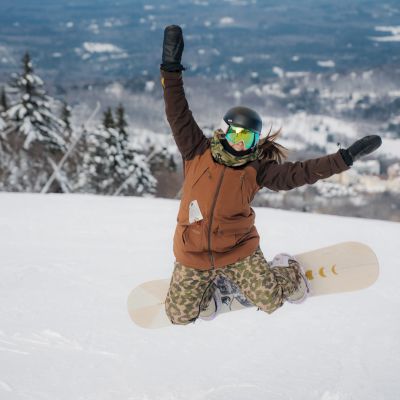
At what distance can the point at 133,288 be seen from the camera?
3.96 m

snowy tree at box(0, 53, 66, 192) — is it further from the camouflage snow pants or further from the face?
the face

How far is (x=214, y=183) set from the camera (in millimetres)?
2896

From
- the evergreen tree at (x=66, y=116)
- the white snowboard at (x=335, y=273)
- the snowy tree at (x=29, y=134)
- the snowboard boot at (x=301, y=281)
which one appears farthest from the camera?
the evergreen tree at (x=66, y=116)

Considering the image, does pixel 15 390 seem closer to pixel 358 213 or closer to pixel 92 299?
pixel 92 299

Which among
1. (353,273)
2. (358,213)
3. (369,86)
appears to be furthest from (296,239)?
(369,86)

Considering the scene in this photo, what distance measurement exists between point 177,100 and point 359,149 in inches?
41.9

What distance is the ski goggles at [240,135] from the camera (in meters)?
2.85

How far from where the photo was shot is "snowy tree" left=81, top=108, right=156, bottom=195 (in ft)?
71.7

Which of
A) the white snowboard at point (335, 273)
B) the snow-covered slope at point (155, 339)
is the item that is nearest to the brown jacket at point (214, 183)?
the snow-covered slope at point (155, 339)

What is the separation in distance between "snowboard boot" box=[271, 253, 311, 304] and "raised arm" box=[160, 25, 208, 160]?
117 centimetres

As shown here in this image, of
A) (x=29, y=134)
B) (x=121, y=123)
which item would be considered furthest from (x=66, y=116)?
(x=29, y=134)

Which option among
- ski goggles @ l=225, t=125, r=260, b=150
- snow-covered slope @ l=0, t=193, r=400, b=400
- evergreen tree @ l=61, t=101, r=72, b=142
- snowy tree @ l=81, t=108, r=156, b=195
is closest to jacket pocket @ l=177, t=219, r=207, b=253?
ski goggles @ l=225, t=125, r=260, b=150

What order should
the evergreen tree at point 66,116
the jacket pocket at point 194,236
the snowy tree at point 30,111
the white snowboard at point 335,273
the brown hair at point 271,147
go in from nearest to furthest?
the jacket pocket at point 194,236
the brown hair at point 271,147
the white snowboard at point 335,273
the snowy tree at point 30,111
the evergreen tree at point 66,116

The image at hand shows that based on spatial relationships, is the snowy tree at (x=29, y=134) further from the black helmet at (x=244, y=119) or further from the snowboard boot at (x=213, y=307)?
the black helmet at (x=244, y=119)
